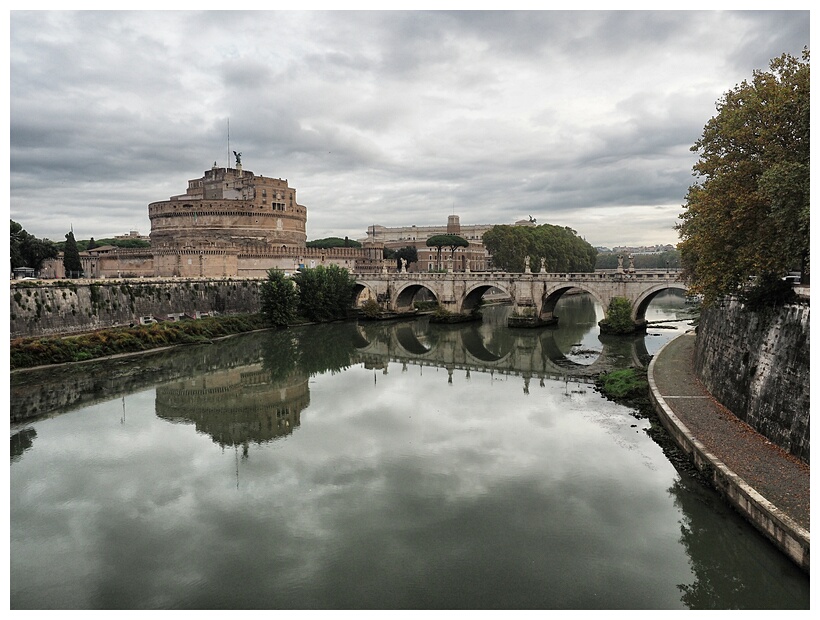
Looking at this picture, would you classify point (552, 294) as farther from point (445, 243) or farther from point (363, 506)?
point (445, 243)

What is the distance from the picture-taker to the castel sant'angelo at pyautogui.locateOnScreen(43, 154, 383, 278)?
4544cm

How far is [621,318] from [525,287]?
6.24m

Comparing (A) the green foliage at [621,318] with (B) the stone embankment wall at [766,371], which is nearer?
(B) the stone embankment wall at [766,371]

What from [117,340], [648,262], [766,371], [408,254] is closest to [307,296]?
[117,340]

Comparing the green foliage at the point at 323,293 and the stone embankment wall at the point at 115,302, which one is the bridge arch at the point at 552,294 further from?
the stone embankment wall at the point at 115,302

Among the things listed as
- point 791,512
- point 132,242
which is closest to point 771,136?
point 791,512

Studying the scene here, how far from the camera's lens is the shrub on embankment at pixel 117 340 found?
22391 mm

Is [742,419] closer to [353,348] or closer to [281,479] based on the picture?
[281,479]

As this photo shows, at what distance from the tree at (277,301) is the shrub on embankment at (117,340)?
5.69ft

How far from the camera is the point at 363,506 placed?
34.1 feet

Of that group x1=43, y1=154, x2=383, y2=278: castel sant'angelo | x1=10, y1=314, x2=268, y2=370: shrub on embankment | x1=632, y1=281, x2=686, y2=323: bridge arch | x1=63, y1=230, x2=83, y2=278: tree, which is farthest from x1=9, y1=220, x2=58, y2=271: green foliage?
x1=632, y1=281, x2=686, y2=323: bridge arch

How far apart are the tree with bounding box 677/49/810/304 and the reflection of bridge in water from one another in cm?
789

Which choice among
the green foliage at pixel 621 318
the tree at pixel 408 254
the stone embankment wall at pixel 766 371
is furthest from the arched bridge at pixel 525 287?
the tree at pixel 408 254

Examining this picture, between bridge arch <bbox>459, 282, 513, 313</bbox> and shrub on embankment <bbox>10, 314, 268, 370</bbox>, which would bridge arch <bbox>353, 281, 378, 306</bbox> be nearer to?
bridge arch <bbox>459, 282, 513, 313</bbox>
